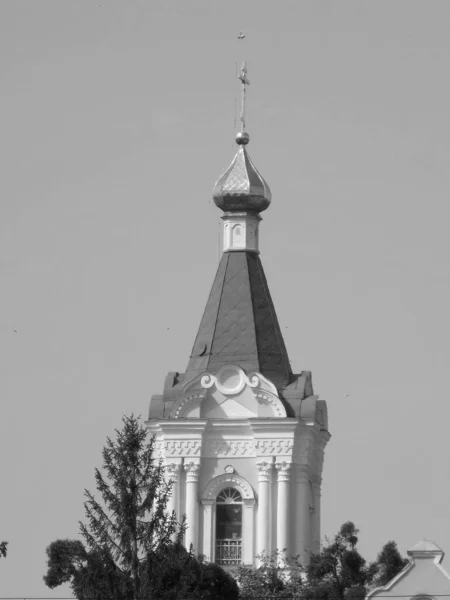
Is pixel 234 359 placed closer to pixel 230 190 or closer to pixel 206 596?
pixel 230 190

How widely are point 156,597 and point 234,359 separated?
40.8 ft

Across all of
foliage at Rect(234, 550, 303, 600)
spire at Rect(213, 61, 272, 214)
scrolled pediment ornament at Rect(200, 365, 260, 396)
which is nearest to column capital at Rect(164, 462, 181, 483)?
scrolled pediment ornament at Rect(200, 365, 260, 396)

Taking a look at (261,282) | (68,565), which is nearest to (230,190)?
(261,282)

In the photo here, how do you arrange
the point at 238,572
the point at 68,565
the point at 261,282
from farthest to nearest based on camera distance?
the point at 261,282
the point at 238,572
the point at 68,565

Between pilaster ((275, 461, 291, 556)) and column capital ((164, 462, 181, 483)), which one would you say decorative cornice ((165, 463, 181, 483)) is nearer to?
column capital ((164, 462, 181, 483))

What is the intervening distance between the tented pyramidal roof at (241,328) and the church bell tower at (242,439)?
22 mm

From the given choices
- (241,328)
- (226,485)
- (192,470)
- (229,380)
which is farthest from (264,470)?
(241,328)

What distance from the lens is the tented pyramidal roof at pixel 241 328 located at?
7206 centimetres

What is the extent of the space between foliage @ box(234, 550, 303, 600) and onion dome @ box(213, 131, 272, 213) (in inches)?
316

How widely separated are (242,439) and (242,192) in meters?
5.62

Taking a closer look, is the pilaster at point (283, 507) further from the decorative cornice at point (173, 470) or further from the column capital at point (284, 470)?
the decorative cornice at point (173, 470)

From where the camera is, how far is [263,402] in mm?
71375

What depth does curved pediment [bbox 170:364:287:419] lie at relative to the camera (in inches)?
2810

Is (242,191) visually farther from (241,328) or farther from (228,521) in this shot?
(228,521)
